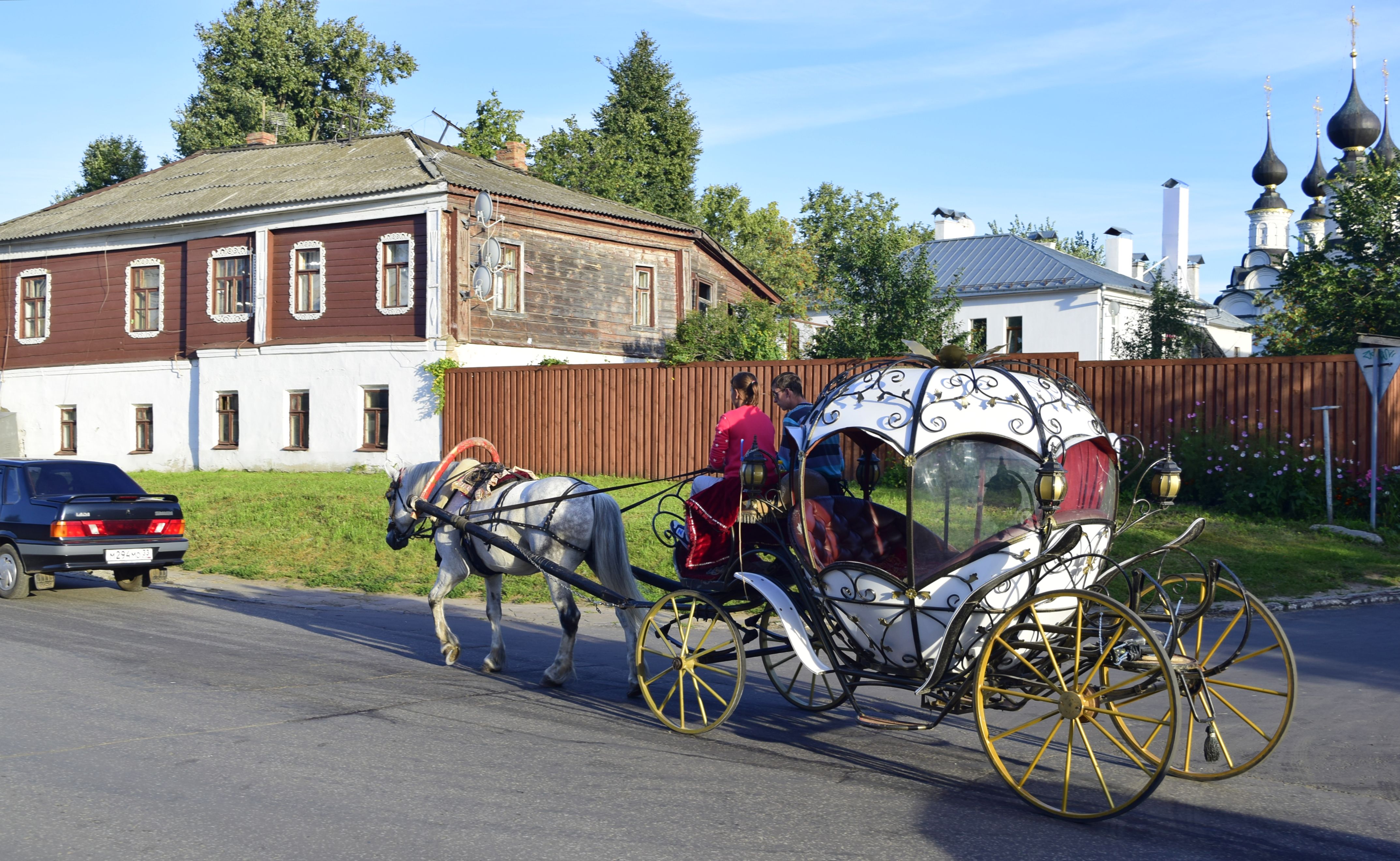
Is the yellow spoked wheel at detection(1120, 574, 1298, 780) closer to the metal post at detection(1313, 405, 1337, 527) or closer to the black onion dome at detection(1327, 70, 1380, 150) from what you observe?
the metal post at detection(1313, 405, 1337, 527)

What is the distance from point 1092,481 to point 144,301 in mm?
30778

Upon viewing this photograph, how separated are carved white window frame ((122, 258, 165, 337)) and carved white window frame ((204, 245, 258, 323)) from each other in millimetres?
1929

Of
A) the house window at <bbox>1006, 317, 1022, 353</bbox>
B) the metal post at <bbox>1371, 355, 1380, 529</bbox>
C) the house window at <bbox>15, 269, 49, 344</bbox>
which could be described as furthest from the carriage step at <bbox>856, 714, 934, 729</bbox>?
the house window at <bbox>1006, 317, 1022, 353</bbox>

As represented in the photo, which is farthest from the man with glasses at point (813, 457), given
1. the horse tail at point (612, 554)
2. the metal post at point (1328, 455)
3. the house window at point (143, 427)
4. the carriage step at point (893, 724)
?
the house window at point (143, 427)

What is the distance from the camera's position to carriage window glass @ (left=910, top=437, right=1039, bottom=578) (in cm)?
629

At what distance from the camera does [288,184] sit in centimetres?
3042

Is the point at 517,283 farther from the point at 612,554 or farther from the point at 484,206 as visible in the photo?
the point at 612,554

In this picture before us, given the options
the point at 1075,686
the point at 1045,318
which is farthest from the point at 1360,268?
the point at 1045,318

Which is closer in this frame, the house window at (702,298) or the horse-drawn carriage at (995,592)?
the horse-drawn carriage at (995,592)

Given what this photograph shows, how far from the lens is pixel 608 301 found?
102 feet

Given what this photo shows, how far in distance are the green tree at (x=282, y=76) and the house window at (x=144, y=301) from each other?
21010mm

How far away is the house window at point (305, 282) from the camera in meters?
28.8

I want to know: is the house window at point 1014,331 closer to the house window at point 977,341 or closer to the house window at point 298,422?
the house window at point 977,341

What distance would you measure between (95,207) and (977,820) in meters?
35.7
